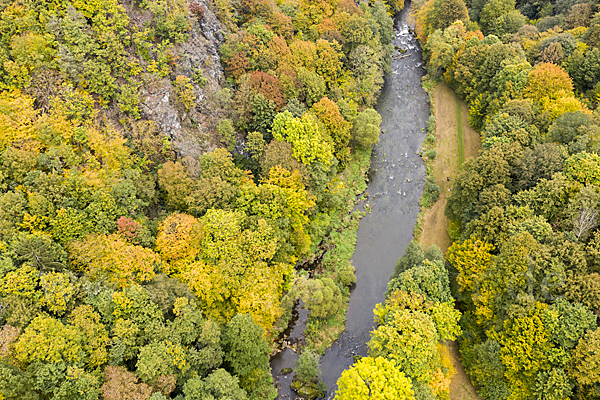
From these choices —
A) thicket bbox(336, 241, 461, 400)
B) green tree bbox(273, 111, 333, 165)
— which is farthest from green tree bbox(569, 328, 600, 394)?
green tree bbox(273, 111, 333, 165)

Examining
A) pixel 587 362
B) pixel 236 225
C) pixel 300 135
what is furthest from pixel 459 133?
pixel 236 225

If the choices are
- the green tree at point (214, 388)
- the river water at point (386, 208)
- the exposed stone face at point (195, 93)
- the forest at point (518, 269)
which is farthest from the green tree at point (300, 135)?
the green tree at point (214, 388)

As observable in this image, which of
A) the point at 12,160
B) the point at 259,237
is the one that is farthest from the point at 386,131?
the point at 12,160

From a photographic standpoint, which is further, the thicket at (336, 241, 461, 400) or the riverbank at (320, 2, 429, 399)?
the riverbank at (320, 2, 429, 399)

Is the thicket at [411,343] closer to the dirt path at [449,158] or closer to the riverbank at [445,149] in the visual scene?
the dirt path at [449,158]

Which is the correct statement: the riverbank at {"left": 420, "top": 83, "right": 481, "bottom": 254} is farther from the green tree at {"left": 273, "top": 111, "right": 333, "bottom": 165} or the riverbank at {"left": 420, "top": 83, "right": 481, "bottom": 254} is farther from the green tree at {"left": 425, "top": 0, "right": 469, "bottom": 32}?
the green tree at {"left": 273, "top": 111, "right": 333, "bottom": 165}

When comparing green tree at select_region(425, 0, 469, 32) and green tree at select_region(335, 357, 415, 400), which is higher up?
green tree at select_region(425, 0, 469, 32)

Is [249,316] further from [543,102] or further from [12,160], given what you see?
[543,102]
